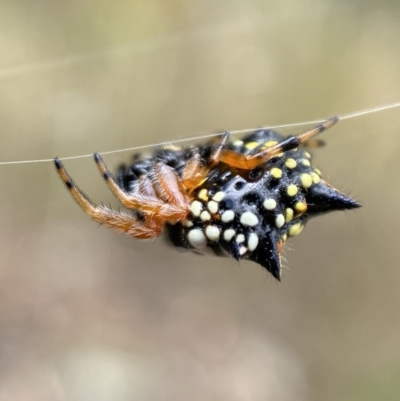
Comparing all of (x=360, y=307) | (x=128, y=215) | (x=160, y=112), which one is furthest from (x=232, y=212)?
(x=360, y=307)

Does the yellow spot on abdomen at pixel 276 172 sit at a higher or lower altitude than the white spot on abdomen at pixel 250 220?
higher

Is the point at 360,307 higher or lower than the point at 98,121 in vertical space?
lower

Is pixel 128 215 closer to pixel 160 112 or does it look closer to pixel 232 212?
pixel 232 212

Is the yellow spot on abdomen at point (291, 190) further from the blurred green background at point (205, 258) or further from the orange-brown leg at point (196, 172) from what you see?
the blurred green background at point (205, 258)

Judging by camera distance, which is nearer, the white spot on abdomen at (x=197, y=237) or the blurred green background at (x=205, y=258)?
the white spot on abdomen at (x=197, y=237)

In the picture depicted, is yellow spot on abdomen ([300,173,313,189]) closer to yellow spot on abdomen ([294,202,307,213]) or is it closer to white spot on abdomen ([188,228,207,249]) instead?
yellow spot on abdomen ([294,202,307,213])

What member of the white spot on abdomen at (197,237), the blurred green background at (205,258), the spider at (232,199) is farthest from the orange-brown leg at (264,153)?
the blurred green background at (205,258)
